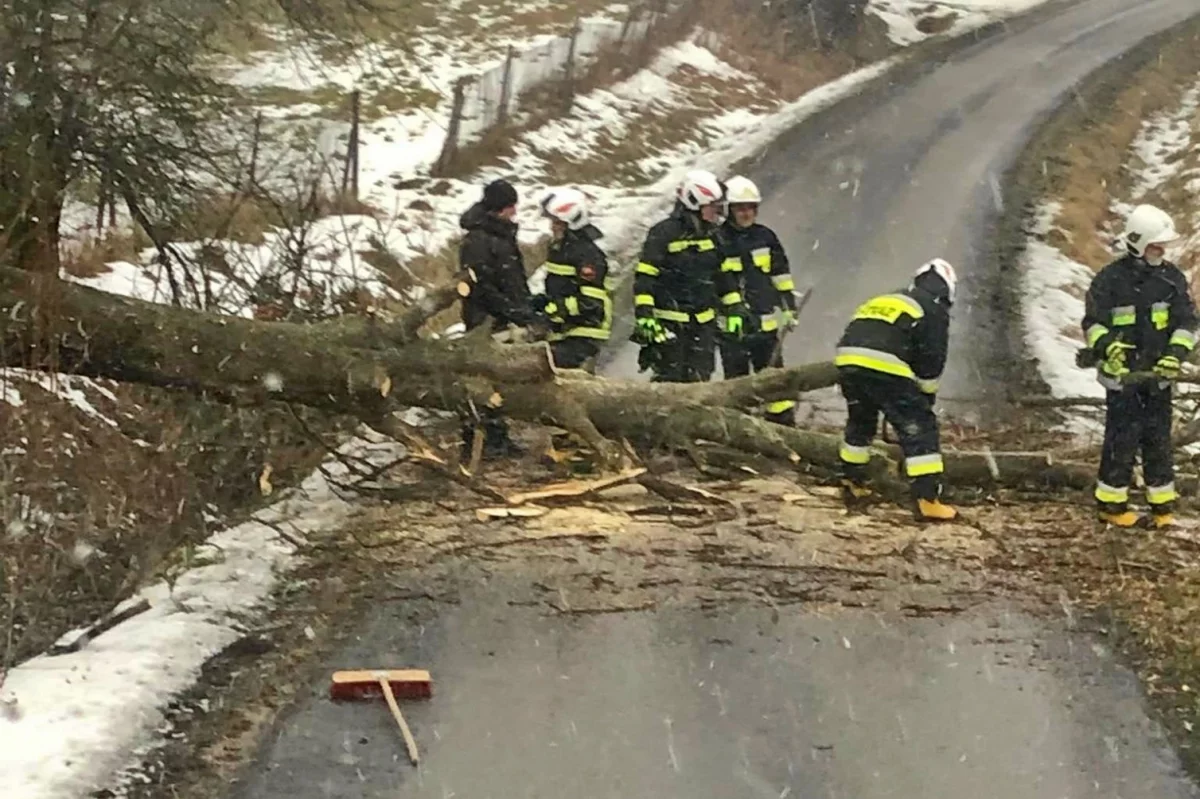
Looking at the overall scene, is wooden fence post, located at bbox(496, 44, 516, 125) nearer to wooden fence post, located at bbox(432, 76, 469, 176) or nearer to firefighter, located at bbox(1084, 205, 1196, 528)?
wooden fence post, located at bbox(432, 76, 469, 176)

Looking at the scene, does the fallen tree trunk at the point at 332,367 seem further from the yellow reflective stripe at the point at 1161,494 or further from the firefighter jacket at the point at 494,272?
the yellow reflective stripe at the point at 1161,494

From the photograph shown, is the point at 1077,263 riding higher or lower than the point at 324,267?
higher

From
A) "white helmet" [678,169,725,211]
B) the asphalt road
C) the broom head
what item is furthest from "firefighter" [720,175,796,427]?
the broom head

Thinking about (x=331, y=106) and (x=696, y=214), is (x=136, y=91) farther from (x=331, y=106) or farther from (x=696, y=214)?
(x=331, y=106)

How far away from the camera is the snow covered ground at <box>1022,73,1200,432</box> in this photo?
39.0ft

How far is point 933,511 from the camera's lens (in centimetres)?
779

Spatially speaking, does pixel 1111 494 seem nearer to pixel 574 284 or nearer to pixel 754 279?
pixel 754 279

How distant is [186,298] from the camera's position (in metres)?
9.31

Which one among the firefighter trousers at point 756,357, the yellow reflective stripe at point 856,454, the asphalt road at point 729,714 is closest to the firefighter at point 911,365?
the yellow reflective stripe at point 856,454

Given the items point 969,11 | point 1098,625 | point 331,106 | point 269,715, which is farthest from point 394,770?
point 969,11

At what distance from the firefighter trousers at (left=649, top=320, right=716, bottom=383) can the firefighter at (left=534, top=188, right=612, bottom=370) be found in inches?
19.5

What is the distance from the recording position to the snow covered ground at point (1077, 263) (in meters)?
11.9

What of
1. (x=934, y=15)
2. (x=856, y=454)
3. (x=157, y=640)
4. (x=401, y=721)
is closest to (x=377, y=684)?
(x=401, y=721)

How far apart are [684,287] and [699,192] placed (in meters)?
0.61
